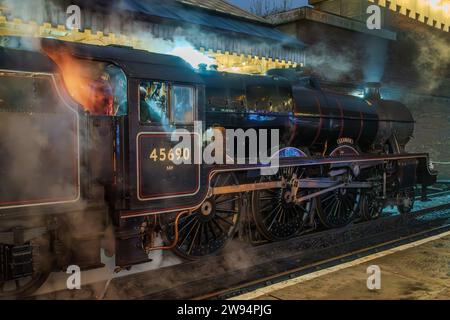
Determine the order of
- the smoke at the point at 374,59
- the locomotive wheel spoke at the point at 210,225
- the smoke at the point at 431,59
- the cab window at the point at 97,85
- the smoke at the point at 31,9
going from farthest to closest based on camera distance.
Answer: the smoke at the point at 431,59, the smoke at the point at 374,59, the locomotive wheel spoke at the point at 210,225, the smoke at the point at 31,9, the cab window at the point at 97,85

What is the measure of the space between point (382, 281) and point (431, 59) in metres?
13.3

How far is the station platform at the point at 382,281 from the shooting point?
471 centimetres

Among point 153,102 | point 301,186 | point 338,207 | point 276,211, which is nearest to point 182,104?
point 153,102

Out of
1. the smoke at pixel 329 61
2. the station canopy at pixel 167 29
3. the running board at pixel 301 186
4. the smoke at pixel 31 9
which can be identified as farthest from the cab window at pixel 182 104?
the smoke at pixel 329 61

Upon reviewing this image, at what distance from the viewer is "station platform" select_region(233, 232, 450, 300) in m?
4.71

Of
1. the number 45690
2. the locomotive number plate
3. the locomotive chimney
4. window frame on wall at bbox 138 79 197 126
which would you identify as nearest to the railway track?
the locomotive number plate

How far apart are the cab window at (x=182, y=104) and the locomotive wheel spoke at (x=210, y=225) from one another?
1.14 meters

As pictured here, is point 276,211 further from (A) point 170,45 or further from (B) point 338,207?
(A) point 170,45

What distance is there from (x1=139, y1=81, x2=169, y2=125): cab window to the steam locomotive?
13 mm

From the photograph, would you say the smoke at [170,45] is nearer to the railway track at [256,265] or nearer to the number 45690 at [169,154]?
the number 45690 at [169,154]

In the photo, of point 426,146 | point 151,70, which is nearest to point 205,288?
point 151,70

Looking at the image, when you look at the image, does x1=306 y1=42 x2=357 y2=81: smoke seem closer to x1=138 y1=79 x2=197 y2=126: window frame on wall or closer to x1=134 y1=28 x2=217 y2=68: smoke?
x1=134 y1=28 x2=217 y2=68: smoke

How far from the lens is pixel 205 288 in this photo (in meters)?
5.06

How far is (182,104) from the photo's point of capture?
534cm
